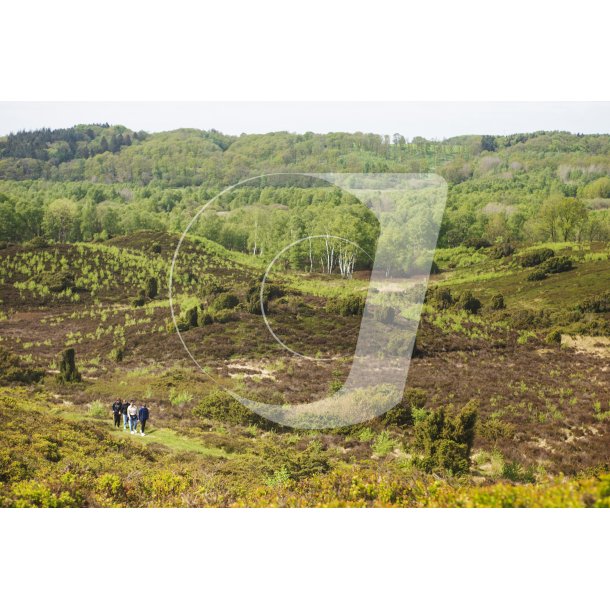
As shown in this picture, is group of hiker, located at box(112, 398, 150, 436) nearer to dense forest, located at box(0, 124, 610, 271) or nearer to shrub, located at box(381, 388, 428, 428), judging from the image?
dense forest, located at box(0, 124, 610, 271)

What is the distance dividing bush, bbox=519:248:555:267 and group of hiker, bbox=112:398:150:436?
445 cm

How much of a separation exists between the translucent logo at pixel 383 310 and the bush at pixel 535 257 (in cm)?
106

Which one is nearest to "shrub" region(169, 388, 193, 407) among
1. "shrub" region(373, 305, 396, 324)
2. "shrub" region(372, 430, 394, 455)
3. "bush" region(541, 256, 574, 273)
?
"shrub" region(372, 430, 394, 455)

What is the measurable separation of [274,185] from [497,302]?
2771mm

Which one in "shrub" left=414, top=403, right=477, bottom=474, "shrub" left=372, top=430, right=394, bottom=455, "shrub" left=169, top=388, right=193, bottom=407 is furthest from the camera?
"shrub" left=169, top=388, right=193, bottom=407

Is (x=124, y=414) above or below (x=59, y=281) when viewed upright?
below

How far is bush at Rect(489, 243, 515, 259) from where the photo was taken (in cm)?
694

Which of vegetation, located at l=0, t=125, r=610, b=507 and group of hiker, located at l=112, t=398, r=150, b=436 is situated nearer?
vegetation, located at l=0, t=125, r=610, b=507

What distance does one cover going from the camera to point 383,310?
670 cm

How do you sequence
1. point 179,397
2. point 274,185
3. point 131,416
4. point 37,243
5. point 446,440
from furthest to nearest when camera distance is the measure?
point 37,243 < point 274,185 < point 179,397 < point 131,416 < point 446,440

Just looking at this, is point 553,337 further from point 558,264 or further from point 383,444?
point 383,444

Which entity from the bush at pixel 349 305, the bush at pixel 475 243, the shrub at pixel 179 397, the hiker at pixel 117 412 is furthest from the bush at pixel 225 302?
the bush at pixel 475 243

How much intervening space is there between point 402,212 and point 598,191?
2.29 meters

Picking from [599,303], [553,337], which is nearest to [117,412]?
[553,337]
